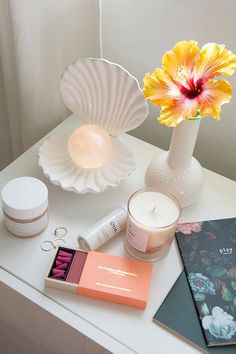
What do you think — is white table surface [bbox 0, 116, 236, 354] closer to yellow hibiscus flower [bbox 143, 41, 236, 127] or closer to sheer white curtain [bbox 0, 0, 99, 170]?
sheer white curtain [bbox 0, 0, 99, 170]

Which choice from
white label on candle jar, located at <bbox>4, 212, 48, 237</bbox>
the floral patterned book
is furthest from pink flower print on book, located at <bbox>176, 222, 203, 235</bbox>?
white label on candle jar, located at <bbox>4, 212, 48, 237</bbox>

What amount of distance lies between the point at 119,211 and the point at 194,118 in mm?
196

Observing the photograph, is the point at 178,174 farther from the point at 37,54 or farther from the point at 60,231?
the point at 37,54

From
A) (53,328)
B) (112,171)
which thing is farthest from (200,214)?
(53,328)

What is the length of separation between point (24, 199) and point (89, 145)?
160 mm

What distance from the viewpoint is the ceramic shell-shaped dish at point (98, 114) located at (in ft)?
2.59

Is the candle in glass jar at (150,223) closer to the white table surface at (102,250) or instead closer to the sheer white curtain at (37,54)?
the white table surface at (102,250)

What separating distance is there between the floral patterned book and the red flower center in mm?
230

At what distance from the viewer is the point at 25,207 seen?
0.68 metres

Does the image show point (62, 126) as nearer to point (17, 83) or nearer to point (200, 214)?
point (17, 83)

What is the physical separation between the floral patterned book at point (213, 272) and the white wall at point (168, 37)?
23 centimetres

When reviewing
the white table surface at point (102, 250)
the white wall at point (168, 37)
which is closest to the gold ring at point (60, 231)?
the white table surface at point (102, 250)

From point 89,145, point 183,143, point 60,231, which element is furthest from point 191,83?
point 60,231

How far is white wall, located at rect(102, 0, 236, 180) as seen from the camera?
815mm
